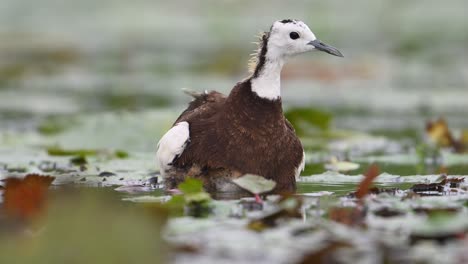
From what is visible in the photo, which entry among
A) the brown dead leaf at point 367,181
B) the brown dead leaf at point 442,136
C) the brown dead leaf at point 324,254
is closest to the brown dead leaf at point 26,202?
the brown dead leaf at point 324,254

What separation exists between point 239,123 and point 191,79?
40.4 ft

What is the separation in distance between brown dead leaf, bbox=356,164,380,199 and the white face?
1.76 meters

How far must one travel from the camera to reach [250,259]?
5.44 m

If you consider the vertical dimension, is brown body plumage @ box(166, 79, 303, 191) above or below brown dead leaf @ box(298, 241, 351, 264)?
above

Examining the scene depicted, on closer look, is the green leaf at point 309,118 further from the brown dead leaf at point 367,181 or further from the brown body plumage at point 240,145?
the brown dead leaf at point 367,181

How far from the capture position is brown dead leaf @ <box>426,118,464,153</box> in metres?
11.9

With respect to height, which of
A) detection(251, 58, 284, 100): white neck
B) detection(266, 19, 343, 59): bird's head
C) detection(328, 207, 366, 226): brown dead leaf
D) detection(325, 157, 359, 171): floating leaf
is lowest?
detection(328, 207, 366, 226): brown dead leaf

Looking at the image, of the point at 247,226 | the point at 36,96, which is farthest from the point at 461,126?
the point at 247,226

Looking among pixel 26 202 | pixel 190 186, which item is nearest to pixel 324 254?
pixel 190 186

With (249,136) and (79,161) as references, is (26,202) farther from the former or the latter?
(79,161)

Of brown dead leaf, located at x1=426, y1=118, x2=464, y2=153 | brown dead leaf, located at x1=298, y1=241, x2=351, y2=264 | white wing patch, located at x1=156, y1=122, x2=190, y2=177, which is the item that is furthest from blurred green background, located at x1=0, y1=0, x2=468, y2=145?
brown dead leaf, located at x1=298, y1=241, x2=351, y2=264

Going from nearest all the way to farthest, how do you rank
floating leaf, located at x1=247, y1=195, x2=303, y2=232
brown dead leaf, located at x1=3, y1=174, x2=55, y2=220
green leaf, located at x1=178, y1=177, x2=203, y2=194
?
floating leaf, located at x1=247, y1=195, x2=303, y2=232 < brown dead leaf, located at x1=3, y1=174, x2=55, y2=220 < green leaf, located at x1=178, y1=177, x2=203, y2=194

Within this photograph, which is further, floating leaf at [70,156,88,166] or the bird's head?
→ floating leaf at [70,156,88,166]

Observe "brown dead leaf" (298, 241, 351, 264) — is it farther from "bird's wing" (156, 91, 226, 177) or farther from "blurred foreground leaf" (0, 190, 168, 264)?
"bird's wing" (156, 91, 226, 177)
